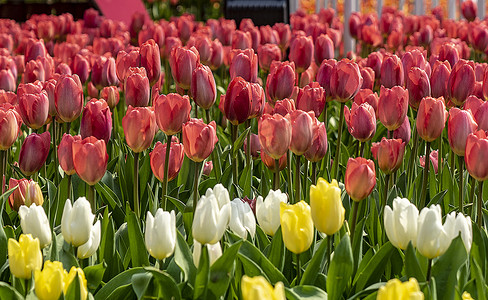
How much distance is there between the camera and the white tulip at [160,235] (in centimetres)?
143

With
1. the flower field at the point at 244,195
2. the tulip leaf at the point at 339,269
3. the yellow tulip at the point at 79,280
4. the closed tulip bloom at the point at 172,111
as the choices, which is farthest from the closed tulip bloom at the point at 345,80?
the yellow tulip at the point at 79,280

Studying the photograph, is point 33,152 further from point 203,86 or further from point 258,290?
point 258,290

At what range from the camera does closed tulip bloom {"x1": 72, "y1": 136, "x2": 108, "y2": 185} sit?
1.78 metres

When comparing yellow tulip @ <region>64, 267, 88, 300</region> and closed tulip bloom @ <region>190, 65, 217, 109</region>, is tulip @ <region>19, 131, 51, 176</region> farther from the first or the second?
yellow tulip @ <region>64, 267, 88, 300</region>

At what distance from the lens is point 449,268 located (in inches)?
57.5

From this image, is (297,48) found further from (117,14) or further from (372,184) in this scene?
(117,14)

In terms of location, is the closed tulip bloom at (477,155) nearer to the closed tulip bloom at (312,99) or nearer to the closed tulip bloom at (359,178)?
the closed tulip bloom at (359,178)

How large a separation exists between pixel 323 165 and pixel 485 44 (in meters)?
2.04

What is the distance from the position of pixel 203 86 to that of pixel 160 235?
0.87 meters

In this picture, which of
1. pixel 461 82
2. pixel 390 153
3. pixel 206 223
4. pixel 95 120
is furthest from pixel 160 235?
pixel 461 82

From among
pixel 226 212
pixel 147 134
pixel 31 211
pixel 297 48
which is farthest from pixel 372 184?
pixel 297 48

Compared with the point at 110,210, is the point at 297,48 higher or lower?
higher

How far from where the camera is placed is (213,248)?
1.50 metres

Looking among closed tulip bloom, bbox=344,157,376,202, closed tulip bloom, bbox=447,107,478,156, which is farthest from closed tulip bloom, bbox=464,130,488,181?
closed tulip bloom, bbox=344,157,376,202
